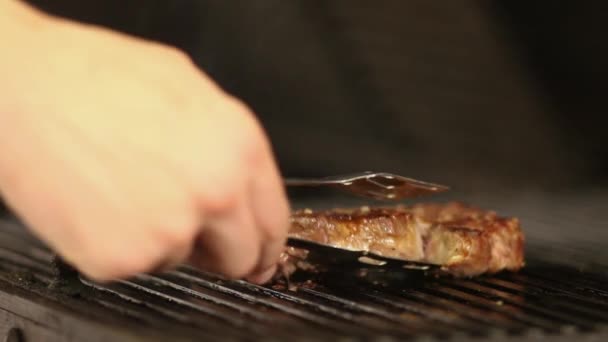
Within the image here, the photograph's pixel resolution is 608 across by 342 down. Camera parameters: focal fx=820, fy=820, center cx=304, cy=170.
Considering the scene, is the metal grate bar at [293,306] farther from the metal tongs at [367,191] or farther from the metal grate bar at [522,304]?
the metal grate bar at [522,304]

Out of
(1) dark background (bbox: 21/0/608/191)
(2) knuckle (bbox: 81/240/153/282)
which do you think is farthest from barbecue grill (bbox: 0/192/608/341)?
(1) dark background (bbox: 21/0/608/191)

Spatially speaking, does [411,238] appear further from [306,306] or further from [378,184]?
[306,306]

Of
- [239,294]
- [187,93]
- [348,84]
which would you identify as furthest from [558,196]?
[187,93]

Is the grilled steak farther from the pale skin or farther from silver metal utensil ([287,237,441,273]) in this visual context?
the pale skin

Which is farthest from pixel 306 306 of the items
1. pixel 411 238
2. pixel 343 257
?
pixel 411 238

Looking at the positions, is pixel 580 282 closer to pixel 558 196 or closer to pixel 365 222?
pixel 365 222
